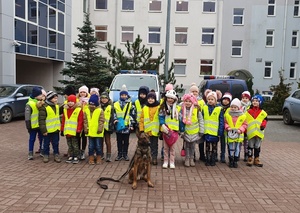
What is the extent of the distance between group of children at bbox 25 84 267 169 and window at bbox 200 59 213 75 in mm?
23516

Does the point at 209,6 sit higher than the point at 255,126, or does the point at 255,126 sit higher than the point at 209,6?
the point at 209,6

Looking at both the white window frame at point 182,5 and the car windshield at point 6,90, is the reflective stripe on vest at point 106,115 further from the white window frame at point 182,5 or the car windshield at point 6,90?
the white window frame at point 182,5

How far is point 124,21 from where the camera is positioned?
98.1ft

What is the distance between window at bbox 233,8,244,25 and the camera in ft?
98.5

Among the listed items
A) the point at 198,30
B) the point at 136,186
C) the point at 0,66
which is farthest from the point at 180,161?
the point at 198,30

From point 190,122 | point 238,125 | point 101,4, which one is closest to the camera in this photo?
point 190,122

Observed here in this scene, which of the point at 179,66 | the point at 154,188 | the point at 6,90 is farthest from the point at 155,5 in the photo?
the point at 154,188

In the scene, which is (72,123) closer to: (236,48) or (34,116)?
(34,116)

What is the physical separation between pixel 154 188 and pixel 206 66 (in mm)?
26057

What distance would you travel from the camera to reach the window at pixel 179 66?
3000 cm

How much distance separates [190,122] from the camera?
649 cm

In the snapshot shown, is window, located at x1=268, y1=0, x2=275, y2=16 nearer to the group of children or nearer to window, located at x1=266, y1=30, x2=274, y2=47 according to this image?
window, located at x1=266, y1=30, x2=274, y2=47

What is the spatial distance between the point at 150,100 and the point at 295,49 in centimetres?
2854

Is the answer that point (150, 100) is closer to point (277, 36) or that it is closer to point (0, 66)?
point (0, 66)
